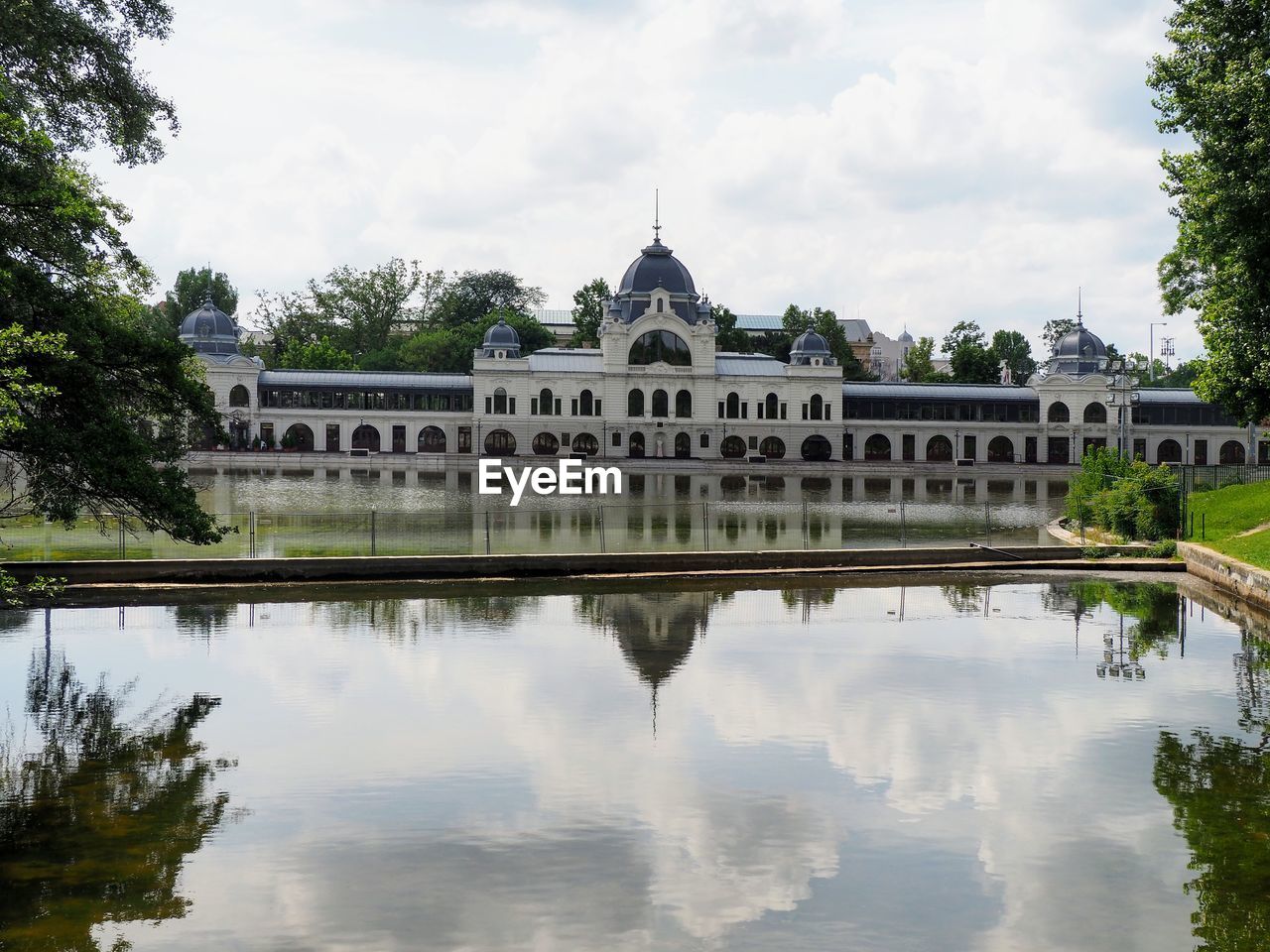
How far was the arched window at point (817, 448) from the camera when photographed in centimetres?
10969

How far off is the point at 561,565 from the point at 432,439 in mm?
80942

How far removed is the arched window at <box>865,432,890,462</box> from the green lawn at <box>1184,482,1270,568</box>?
63721 millimetres

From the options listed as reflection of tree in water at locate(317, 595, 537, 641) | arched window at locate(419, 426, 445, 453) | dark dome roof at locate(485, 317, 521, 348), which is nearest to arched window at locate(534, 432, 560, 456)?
arched window at locate(419, 426, 445, 453)

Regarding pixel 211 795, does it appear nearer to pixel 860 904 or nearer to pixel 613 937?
pixel 613 937

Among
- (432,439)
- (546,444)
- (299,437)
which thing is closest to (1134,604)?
(546,444)

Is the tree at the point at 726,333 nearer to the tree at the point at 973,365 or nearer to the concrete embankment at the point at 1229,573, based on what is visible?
the tree at the point at 973,365

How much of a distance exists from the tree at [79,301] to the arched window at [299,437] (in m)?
86.1

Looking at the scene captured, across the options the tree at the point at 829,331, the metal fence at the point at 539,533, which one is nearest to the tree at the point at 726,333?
the tree at the point at 829,331

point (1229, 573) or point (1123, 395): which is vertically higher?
point (1123, 395)

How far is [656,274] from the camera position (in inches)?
4348

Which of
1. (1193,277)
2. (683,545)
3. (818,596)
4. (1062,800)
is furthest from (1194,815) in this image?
(1193,277)

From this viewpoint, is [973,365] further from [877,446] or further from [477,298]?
[477,298]

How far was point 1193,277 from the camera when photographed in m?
48.5

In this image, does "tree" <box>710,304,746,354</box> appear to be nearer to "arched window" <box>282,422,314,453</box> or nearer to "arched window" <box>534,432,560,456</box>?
"arched window" <box>534,432,560,456</box>
